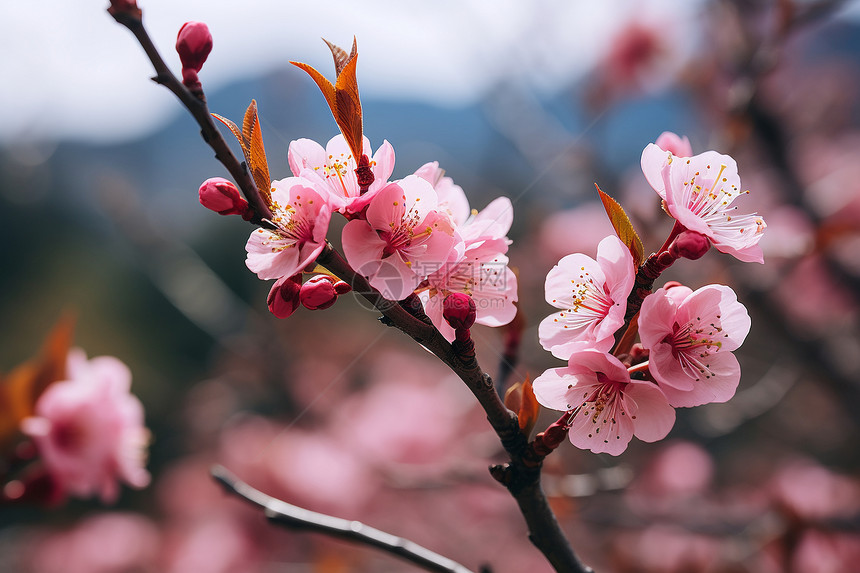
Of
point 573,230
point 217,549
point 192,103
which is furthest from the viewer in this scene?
point 573,230

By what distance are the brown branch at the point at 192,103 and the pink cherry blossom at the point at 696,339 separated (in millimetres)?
300

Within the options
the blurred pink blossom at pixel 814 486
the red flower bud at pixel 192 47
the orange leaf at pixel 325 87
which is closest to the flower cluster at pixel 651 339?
the orange leaf at pixel 325 87

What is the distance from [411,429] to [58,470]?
4.47ft

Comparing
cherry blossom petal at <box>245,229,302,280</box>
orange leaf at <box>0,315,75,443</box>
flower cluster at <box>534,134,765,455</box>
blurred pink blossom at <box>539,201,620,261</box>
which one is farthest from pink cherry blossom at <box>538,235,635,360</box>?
blurred pink blossom at <box>539,201,620,261</box>

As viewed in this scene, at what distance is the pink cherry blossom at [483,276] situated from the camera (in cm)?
45

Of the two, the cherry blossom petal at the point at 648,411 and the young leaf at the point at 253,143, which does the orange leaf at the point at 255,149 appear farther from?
the cherry blossom petal at the point at 648,411

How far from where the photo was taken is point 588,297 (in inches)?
18.6

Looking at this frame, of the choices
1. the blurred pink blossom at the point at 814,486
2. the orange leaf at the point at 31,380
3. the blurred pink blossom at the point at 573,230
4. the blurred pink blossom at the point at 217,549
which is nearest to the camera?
the orange leaf at the point at 31,380

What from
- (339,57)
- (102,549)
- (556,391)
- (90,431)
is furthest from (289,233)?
(102,549)

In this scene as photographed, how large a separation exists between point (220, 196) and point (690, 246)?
1.12 feet

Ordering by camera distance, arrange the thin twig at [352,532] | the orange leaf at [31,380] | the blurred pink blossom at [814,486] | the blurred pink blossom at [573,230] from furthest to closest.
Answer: the blurred pink blossom at [573,230] < the blurred pink blossom at [814,486] < the orange leaf at [31,380] < the thin twig at [352,532]

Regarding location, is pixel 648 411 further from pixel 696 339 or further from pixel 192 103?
pixel 192 103

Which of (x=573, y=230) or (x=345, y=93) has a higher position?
(x=345, y=93)

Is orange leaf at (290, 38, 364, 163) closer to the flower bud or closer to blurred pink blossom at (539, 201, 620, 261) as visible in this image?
the flower bud
